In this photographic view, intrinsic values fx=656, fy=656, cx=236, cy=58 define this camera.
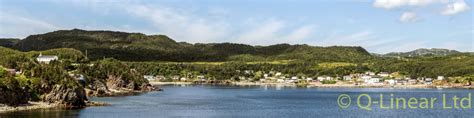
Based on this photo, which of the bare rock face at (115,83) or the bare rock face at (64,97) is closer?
the bare rock face at (64,97)

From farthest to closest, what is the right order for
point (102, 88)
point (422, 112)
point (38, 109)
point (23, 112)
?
point (102, 88) → point (422, 112) → point (38, 109) → point (23, 112)

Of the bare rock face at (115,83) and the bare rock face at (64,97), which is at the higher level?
Answer: the bare rock face at (115,83)

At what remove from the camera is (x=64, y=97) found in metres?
81.1

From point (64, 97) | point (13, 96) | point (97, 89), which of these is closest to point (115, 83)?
point (97, 89)

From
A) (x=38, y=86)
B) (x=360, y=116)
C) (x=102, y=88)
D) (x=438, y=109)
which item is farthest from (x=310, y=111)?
(x=102, y=88)

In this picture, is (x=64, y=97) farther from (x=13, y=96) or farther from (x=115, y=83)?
(x=115, y=83)

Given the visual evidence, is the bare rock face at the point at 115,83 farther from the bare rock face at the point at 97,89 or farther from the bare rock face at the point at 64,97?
the bare rock face at the point at 64,97

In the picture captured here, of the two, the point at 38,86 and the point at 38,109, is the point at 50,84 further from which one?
the point at 38,109

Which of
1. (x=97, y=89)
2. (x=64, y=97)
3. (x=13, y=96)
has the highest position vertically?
(x=97, y=89)

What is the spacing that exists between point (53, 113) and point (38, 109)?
507 centimetres

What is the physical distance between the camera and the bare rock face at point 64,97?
80875 millimetres

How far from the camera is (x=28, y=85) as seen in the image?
267 ft

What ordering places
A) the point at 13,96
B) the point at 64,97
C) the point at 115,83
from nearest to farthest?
the point at 13,96 < the point at 64,97 < the point at 115,83

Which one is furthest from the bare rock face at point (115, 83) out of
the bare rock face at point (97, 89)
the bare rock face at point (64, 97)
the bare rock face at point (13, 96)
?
the bare rock face at point (13, 96)
